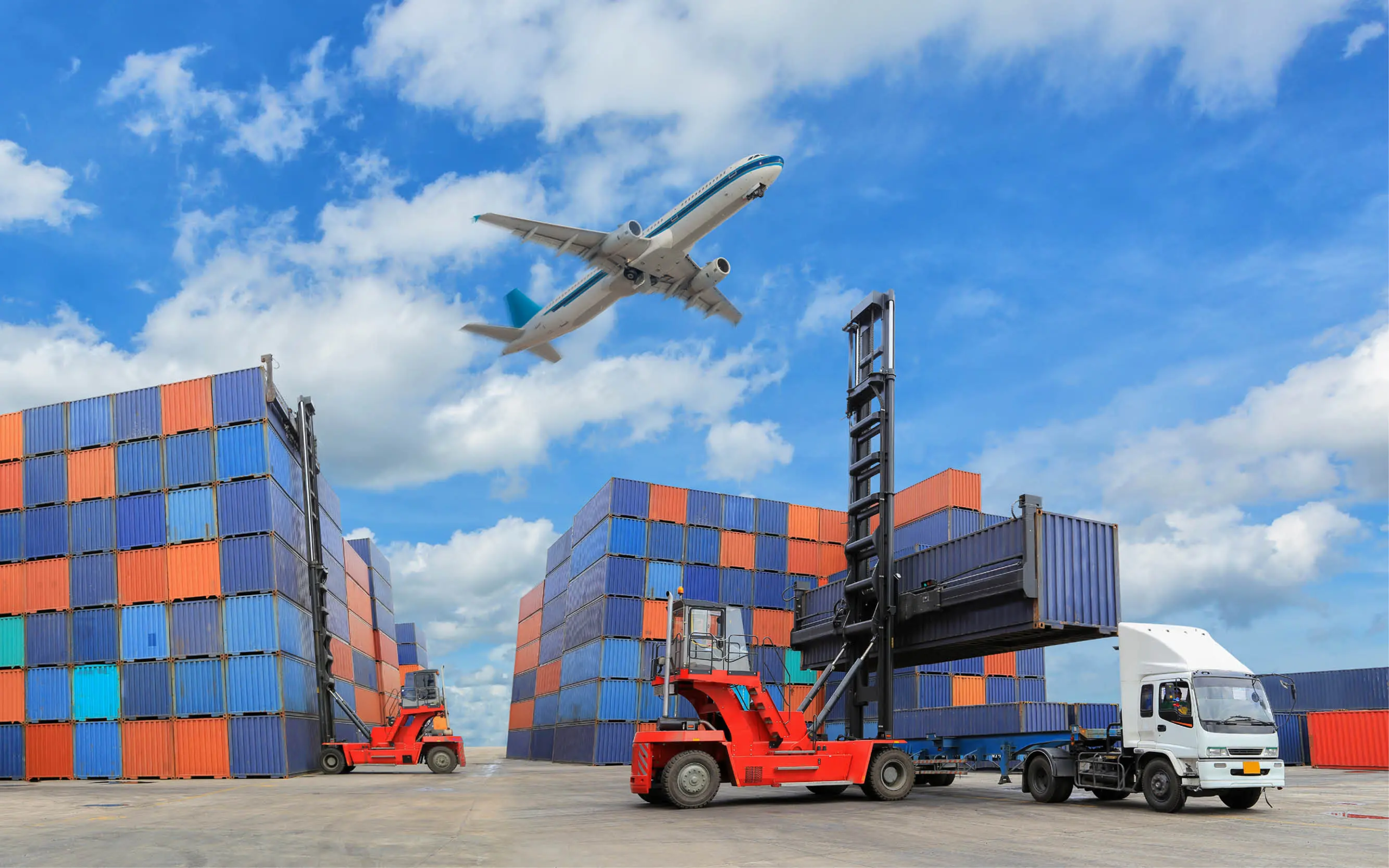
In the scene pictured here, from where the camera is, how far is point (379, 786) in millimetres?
26578

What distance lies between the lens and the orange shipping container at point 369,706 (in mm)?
53844

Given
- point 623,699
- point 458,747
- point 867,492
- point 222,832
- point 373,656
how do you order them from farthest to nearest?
1. point 373,656
2. point 623,699
3. point 458,747
4. point 867,492
5. point 222,832

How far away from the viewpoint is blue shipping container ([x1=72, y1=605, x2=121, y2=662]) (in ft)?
116

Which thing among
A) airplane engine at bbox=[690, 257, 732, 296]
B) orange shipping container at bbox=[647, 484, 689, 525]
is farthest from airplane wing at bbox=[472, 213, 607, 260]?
orange shipping container at bbox=[647, 484, 689, 525]

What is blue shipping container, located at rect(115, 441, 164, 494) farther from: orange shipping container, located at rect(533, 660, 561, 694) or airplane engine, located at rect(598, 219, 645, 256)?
orange shipping container, located at rect(533, 660, 561, 694)

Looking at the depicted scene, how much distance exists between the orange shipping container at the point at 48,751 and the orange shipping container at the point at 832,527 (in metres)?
32.2

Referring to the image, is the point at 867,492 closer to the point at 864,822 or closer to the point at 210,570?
the point at 864,822

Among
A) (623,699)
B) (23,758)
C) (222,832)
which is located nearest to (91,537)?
(23,758)

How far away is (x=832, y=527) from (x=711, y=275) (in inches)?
676

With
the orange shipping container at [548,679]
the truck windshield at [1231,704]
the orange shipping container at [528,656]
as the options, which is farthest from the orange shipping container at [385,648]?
the truck windshield at [1231,704]

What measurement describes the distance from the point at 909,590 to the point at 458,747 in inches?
734

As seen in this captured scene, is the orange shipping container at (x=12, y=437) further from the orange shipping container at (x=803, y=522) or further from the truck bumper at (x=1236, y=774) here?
the truck bumper at (x=1236, y=774)

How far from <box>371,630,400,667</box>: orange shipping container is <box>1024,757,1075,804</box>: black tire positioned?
53.3 m

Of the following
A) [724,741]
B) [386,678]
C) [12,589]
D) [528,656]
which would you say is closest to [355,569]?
[386,678]
